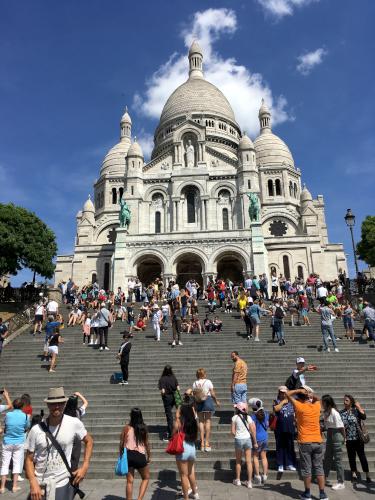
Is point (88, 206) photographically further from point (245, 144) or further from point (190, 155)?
point (245, 144)

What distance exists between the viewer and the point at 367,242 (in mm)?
34469

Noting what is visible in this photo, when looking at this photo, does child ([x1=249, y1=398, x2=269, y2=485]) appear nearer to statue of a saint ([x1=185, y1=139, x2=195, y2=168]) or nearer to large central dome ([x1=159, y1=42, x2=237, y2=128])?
statue of a saint ([x1=185, y1=139, x2=195, y2=168])

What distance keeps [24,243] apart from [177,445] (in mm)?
27011

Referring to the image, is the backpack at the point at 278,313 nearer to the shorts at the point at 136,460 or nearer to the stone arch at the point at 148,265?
the shorts at the point at 136,460

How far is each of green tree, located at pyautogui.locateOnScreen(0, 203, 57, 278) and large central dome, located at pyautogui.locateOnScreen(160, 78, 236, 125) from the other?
28.5 meters

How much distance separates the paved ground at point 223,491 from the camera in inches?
257

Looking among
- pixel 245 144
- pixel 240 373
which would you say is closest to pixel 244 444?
pixel 240 373

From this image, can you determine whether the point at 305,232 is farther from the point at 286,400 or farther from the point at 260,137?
the point at 286,400

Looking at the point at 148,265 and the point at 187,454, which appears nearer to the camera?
the point at 187,454

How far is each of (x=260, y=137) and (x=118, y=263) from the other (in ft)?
94.9

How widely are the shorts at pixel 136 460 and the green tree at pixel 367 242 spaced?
103 feet

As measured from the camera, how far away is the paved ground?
6516 mm

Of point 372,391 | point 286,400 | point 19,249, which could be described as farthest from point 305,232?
point 286,400

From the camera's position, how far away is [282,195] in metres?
47.3
